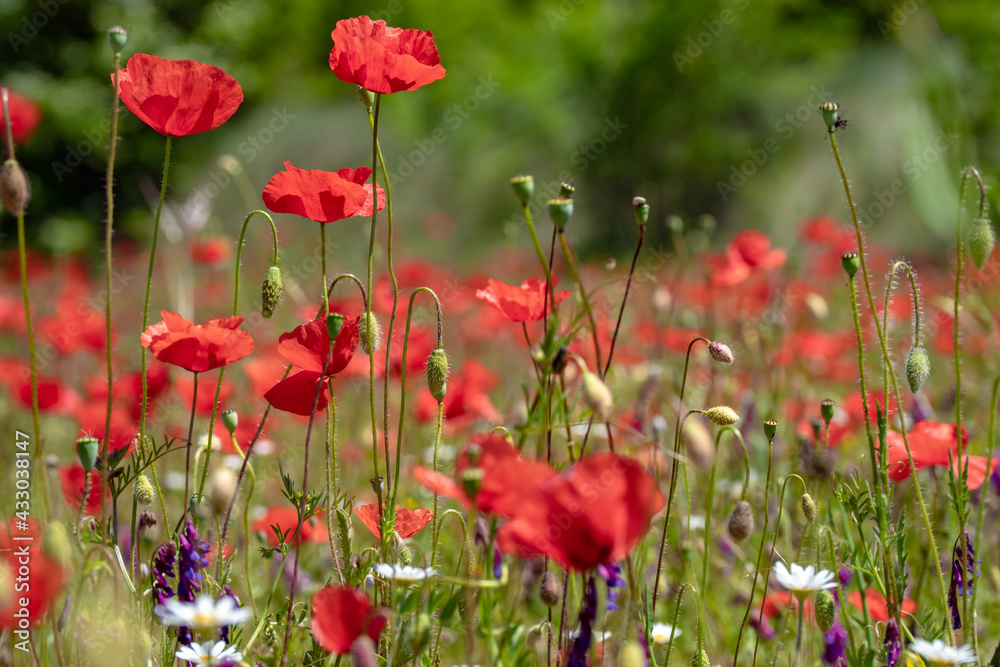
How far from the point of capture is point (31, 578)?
0.92m

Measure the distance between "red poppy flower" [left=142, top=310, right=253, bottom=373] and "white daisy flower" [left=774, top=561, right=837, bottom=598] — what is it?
30.4 inches

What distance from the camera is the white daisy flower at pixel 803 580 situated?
1060 mm

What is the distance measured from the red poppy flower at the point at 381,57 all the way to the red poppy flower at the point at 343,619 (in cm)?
63

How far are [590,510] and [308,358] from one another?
562 millimetres

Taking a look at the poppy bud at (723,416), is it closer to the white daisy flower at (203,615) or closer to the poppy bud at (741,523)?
the poppy bud at (741,523)

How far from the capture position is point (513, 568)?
146 centimetres

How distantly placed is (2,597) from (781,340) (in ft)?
8.59

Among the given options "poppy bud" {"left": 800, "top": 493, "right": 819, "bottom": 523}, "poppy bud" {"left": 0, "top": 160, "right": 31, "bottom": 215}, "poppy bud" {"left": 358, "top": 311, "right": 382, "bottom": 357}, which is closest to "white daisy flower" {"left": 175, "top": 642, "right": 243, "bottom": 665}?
"poppy bud" {"left": 358, "top": 311, "right": 382, "bottom": 357}

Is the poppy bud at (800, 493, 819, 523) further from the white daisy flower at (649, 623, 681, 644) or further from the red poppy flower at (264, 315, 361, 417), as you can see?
the red poppy flower at (264, 315, 361, 417)

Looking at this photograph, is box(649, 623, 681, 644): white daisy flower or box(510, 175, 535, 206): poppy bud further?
box(649, 623, 681, 644): white daisy flower

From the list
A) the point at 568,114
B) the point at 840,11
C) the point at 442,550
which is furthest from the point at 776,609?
the point at 840,11

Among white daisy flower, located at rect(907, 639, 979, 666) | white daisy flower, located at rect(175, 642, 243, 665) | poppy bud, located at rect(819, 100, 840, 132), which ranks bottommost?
white daisy flower, located at rect(175, 642, 243, 665)

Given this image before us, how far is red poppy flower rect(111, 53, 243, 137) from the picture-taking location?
114 centimetres

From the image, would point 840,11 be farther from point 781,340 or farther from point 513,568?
point 513,568
